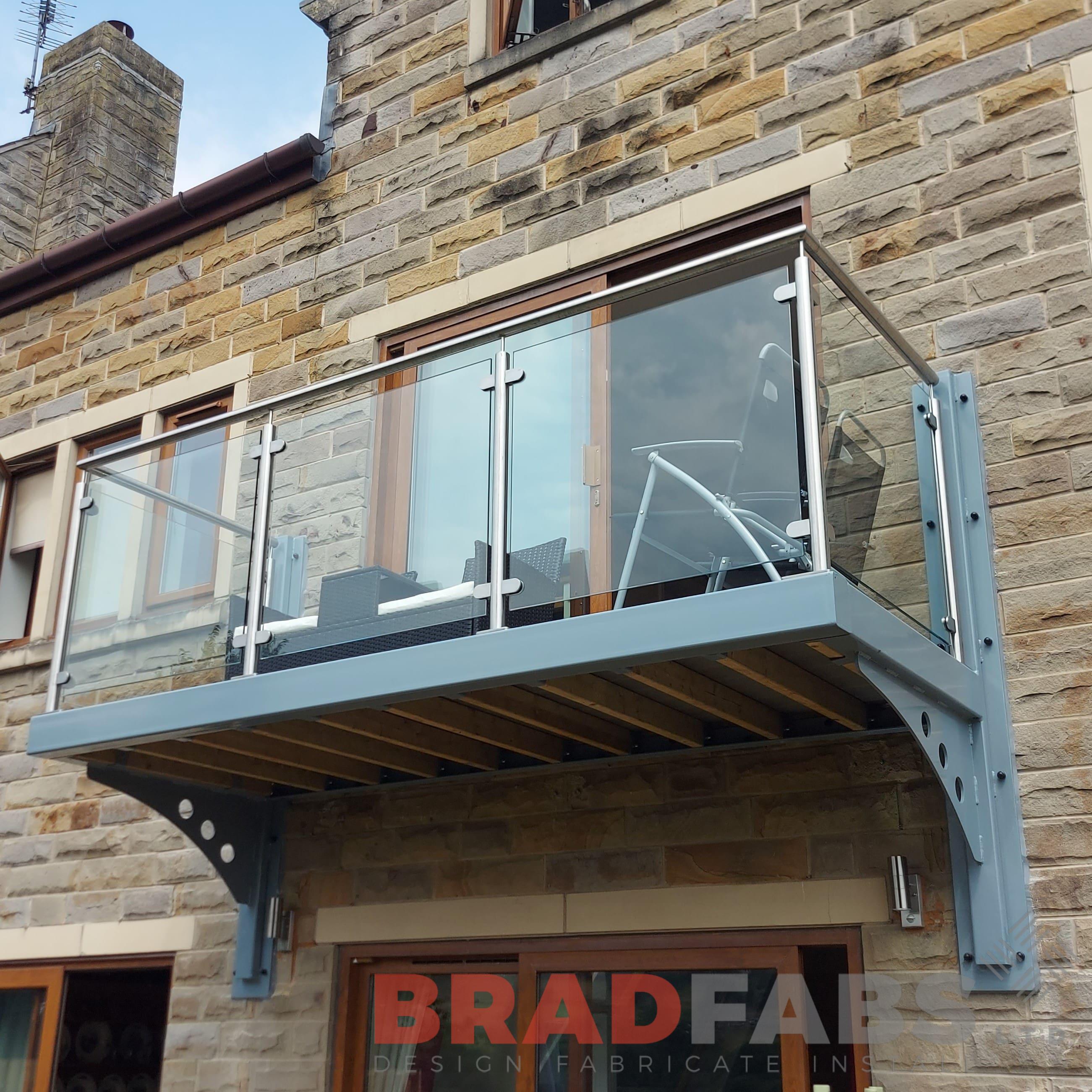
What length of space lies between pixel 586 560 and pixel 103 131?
10.9 m

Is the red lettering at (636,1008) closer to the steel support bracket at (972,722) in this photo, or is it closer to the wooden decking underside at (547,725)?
the wooden decking underside at (547,725)

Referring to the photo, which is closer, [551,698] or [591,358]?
[591,358]

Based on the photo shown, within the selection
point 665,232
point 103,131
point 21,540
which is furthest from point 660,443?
point 103,131

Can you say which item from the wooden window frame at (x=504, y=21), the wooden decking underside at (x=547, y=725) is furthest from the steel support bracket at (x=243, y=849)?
the wooden window frame at (x=504, y=21)

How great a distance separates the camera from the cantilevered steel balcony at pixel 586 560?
4133 mm

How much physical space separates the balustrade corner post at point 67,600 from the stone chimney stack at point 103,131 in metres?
7.88

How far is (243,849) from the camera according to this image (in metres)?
6.22

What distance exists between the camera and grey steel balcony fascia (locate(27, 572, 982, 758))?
12.7 ft

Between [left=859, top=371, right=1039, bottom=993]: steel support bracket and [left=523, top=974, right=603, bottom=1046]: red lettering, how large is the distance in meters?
1.50

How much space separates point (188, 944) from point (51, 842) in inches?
47.9

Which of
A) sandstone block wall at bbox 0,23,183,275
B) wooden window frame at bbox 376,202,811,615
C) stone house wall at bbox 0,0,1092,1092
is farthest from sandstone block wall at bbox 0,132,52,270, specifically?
wooden window frame at bbox 376,202,811,615

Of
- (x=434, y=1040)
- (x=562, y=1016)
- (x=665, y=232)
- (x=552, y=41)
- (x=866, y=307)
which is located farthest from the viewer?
(x=552, y=41)

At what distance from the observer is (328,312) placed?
7.20 meters

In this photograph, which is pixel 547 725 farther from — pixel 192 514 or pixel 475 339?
pixel 192 514
